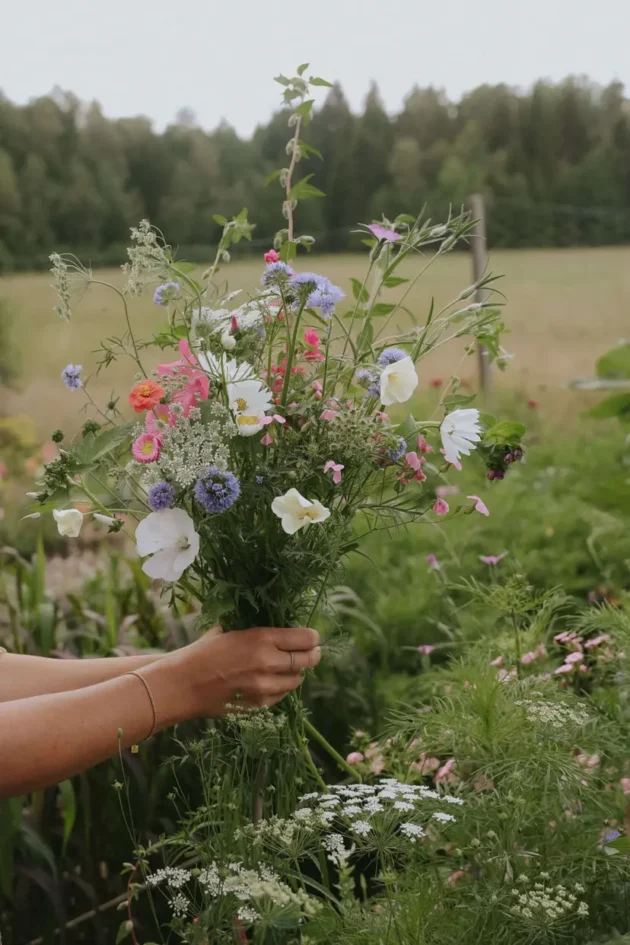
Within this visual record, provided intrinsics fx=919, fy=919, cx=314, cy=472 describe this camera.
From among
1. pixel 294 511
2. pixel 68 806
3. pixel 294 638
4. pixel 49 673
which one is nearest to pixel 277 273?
pixel 294 511

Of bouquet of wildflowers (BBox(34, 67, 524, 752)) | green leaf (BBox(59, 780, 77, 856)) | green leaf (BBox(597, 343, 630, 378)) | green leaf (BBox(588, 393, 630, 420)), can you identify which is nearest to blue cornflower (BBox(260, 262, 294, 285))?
bouquet of wildflowers (BBox(34, 67, 524, 752))

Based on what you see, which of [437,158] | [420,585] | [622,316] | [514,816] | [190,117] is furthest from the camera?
[622,316]

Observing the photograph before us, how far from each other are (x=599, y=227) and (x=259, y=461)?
631 cm

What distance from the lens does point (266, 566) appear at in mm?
914

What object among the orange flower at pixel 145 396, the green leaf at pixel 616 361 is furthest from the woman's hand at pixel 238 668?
the green leaf at pixel 616 361

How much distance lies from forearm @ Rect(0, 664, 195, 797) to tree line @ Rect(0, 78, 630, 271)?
3934 millimetres

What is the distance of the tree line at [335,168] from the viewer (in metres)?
5.14

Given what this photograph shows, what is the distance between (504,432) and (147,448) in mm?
357

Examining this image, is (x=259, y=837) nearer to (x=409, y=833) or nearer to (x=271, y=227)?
(x=409, y=833)

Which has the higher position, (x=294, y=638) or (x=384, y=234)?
(x=384, y=234)

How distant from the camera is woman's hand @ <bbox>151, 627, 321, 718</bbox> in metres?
0.94

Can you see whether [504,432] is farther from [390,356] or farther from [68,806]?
[68,806]

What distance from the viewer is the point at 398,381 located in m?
0.85

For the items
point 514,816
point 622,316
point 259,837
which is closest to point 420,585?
point 514,816
